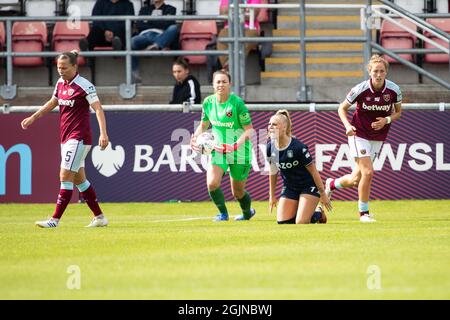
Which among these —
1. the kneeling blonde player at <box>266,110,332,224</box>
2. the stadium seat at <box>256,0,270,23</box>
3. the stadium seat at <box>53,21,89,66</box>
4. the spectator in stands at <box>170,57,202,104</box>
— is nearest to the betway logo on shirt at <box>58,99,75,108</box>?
the kneeling blonde player at <box>266,110,332,224</box>

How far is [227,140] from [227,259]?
5840 mm

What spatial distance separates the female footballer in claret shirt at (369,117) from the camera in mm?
17005

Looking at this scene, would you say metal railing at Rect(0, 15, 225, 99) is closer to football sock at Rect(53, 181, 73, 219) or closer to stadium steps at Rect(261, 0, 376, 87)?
stadium steps at Rect(261, 0, 376, 87)

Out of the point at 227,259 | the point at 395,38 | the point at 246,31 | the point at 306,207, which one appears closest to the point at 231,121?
the point at 306,207

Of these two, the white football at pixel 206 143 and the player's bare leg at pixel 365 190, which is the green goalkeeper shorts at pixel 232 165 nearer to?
the white football at pixel 206 143

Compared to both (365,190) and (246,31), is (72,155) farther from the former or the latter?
(246,31)

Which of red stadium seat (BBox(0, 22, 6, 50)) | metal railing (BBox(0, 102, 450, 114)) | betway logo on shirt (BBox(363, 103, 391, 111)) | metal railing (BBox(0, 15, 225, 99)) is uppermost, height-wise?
red stadium seat (BBox(0, 22, 6, 50))

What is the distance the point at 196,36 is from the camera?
81.5 ft

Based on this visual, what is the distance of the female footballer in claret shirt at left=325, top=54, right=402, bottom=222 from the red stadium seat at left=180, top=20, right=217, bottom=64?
7839mm

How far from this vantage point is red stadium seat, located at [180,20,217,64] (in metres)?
24.8

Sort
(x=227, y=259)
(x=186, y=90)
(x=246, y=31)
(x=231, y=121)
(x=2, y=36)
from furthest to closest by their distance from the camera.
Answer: (x=2, y=36) → (x=246, y=31) → (x=186, y=90) → (x=231, y=121) → (x=227, y=259)

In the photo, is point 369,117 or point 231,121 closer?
point 369,117
